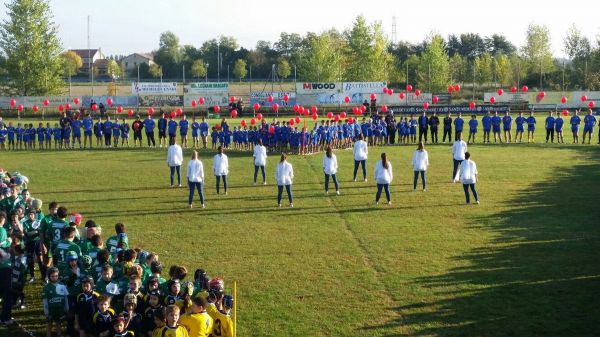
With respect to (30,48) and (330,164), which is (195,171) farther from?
(30,48)

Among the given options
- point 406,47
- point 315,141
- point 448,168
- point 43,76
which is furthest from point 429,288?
point 406,47

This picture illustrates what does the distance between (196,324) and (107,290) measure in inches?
76.7

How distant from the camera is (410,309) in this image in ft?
34.5

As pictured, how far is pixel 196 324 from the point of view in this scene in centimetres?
751

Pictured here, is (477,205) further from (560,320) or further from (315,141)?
(315,141)

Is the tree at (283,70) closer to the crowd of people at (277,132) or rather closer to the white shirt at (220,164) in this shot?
the crowd of people at (277,132)

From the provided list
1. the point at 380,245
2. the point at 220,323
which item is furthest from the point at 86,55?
the point at 220,323

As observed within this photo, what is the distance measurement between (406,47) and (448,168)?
70.7 metres

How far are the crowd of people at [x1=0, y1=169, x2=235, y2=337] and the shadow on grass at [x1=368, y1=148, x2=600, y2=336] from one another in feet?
9.89

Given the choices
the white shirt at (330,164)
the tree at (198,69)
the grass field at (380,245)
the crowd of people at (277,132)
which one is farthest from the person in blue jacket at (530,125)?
the tree at (198,69)

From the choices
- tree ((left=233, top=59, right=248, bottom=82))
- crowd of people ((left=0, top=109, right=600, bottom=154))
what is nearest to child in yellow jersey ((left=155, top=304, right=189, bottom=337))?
crowd of people ((left=0, top=109, right=600, bottom=154))

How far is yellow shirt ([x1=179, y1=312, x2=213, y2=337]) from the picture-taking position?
7508mm

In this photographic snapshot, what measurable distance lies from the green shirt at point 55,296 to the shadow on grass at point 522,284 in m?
4.51

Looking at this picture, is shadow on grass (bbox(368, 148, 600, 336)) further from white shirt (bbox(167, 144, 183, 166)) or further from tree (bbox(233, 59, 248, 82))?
tree (bbox(233, 59, 248, 82))
